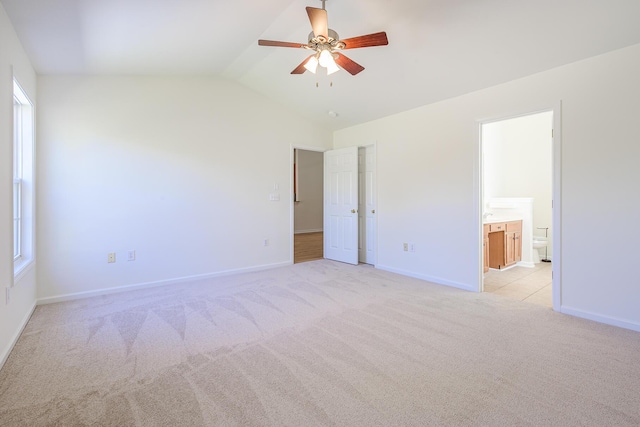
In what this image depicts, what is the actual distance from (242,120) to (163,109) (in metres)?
Answer: 1.12

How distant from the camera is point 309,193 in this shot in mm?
9734

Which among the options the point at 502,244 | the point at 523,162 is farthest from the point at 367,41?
the point at 523,162

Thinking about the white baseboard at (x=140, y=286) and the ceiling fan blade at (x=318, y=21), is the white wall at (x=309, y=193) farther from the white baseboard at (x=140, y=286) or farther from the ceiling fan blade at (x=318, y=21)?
the ceiling fan blade at (x=318, y=21)

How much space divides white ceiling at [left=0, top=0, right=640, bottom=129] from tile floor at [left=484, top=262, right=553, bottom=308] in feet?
8.18

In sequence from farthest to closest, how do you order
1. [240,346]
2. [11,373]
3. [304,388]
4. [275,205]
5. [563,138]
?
1. [275,205]
2. [563,138]
3. [240,346]
4. [11,373]
5. [304,388]

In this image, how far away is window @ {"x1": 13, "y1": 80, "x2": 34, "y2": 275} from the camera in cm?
300

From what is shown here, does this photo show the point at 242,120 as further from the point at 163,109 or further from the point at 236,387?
the point at 236,387

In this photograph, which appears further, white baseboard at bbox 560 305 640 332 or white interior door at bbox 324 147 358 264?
white interior door at bbox 324 147 358 264

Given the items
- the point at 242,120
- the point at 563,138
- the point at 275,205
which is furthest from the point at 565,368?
the point at 242,120

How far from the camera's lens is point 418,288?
3842 mm

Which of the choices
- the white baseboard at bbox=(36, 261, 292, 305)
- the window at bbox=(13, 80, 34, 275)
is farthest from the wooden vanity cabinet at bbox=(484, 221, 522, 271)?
the window at bbox=(13, 80, 34, 275)

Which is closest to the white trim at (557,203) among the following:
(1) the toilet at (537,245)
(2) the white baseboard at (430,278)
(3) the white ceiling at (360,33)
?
(3) the white ceiling at (360,33)

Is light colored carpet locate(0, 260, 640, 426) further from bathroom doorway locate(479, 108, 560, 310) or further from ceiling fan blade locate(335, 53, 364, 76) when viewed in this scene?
ceiling fan blade locate(335, 53, 364, 76)

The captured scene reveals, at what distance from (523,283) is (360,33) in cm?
383
